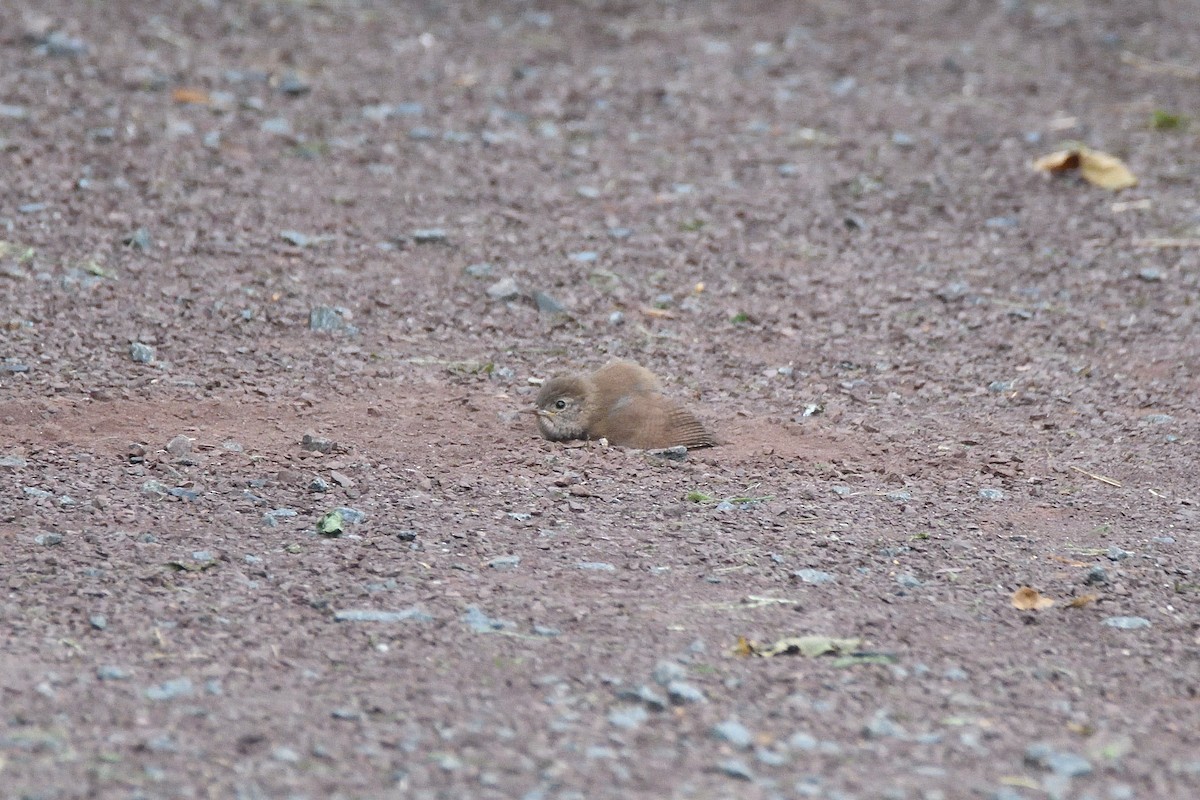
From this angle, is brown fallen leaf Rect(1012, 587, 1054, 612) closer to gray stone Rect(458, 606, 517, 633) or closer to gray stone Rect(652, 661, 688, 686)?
gray stone Rect(652, 661, 688, 686)

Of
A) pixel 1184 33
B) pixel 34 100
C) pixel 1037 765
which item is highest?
pixel 1184 33

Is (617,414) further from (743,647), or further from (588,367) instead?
(743,647)

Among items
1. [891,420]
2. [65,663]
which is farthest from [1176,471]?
[65,663]

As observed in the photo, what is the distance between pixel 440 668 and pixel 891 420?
2446mm

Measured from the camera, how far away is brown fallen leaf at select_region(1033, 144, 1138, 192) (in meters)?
7.61

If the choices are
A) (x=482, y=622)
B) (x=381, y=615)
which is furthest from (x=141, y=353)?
(x=482, y=622)

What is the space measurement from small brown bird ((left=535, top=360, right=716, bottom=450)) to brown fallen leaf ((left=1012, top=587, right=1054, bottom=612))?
4.33 feet

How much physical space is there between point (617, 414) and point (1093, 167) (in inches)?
155

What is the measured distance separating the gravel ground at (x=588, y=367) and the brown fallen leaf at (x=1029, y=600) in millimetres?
44

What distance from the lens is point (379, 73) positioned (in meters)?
8.52

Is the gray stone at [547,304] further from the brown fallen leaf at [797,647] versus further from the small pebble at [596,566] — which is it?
the brown fallen leaf at [797,647]

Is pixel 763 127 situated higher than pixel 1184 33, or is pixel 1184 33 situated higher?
pixel 1184 33

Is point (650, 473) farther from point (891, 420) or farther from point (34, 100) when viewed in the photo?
point (34, 100)

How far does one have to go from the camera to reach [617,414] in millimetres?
4922
